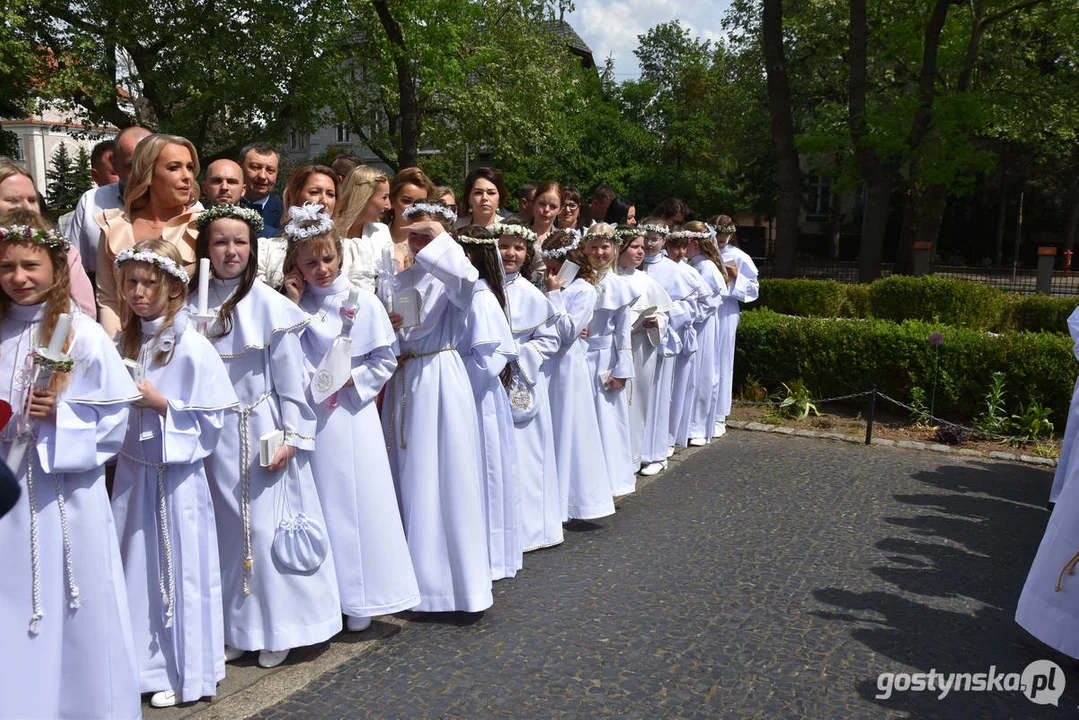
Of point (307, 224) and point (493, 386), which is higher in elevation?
point (307, 224)

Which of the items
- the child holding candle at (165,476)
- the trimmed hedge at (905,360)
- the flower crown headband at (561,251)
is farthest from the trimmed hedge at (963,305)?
the child holding candle at (165,476)

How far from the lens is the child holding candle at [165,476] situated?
3.67m

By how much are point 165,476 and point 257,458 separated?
17.7 inches

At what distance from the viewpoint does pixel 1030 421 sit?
9.37 metres

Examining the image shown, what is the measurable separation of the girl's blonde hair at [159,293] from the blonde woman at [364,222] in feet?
4.24

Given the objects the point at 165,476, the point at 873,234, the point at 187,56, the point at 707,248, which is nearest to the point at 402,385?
the point at 165,476

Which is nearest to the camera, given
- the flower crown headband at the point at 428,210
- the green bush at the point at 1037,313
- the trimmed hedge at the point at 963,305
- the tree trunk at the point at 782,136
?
the flower crown headband at the point at 428,210

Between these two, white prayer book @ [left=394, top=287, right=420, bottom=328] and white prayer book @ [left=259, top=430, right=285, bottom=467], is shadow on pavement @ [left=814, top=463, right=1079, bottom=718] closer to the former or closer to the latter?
white prayer book @ [left=394, top=287, right=420, bottom=328]

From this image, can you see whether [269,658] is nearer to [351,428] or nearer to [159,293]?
[351,428]

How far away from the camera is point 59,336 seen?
326cm

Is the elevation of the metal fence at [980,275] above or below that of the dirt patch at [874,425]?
above

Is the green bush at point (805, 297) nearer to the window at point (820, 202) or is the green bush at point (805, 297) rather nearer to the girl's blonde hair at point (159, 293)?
the girl's blonde hair at point (159, 293)

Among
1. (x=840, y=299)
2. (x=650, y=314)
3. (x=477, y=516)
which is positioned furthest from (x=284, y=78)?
(x=477, y=516)

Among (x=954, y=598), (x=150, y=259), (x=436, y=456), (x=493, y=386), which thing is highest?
(x=150, y=259)
